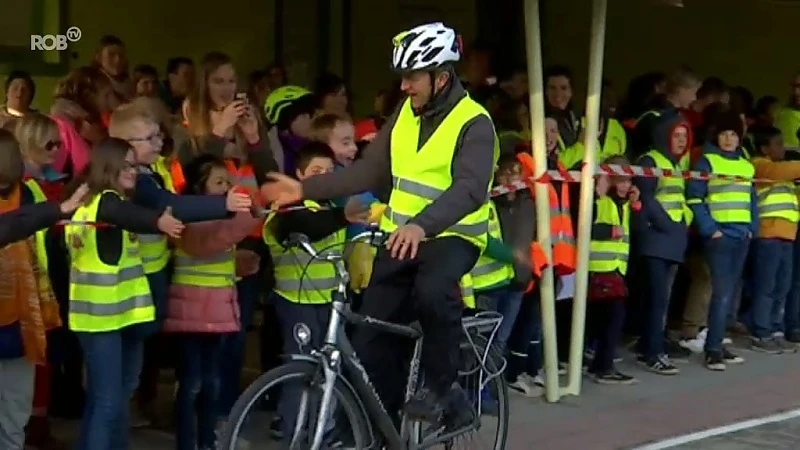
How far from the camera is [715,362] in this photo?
923 centimetres

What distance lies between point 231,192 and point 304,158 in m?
0.95

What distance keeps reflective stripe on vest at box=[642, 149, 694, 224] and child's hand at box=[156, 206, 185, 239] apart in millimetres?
3990

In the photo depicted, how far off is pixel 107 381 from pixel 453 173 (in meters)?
1.69

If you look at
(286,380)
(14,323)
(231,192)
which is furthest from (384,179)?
(14,323)

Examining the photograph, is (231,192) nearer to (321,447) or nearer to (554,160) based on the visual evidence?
(321,447)

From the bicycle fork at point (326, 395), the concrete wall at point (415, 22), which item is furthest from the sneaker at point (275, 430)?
the concrete wall at point (415, 22)

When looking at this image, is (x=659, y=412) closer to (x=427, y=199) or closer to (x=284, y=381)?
(x=427, y=199)

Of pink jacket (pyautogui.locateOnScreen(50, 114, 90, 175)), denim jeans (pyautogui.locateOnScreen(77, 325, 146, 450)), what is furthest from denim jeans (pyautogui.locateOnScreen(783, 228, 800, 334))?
denim jeans (pyautogui.locateOnScreen(77, 325, 146, 450))

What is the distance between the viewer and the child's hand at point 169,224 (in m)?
5.60

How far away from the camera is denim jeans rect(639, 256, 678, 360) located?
29.1 feet

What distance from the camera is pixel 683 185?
8.90 m

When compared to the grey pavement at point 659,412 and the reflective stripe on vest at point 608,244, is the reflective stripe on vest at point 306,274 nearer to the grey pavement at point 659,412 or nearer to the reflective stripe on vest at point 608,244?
the grey pavement at point 659,412

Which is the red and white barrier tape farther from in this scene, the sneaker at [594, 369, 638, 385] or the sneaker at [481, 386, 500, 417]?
the sneaker at [481, 386, 500, 417]

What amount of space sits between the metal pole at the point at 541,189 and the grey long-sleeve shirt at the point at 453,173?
1.98 meters
